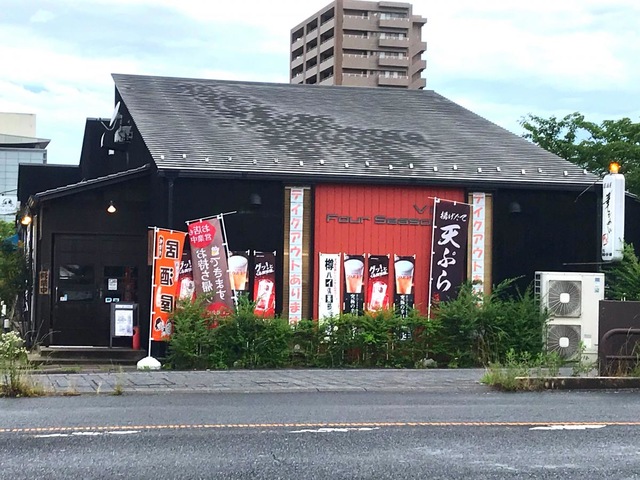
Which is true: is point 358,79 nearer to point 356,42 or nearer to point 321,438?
point 356,42

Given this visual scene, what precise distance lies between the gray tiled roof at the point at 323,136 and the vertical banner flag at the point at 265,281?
1.85m

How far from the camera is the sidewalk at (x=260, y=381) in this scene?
14.2m

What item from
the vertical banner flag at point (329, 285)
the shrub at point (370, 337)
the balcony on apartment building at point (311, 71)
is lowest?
the shrub at point (370, 337)

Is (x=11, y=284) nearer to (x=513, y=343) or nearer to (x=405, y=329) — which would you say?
(x=405, y=329)

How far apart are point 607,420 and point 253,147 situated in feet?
42.6

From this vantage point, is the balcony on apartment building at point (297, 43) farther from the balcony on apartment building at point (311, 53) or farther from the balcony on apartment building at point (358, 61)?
the balcony on apartment building at point (358, 61)

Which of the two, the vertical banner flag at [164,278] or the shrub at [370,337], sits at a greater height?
the vertical banner flag at [164,278]

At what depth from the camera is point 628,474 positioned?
733cm

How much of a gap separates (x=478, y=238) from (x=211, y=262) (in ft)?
20.8

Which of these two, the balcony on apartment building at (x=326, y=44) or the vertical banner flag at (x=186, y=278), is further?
the balcony on apartment building at (x=326, y=44)

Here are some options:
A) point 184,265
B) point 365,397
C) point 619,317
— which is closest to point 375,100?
point 184,265

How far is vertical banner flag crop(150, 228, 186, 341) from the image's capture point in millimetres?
18938

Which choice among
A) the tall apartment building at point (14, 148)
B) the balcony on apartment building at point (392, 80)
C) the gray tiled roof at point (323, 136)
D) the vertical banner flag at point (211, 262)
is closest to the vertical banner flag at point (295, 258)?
the gray tiled roof at point (323, 136)

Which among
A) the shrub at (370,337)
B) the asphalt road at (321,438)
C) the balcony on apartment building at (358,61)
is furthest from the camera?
the balcony on apartment building at (358,61)
